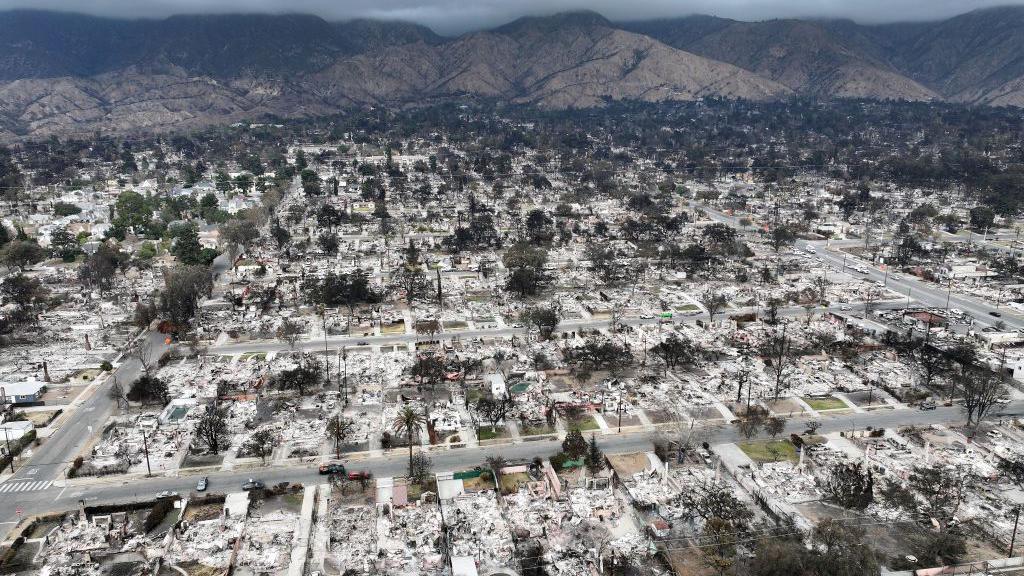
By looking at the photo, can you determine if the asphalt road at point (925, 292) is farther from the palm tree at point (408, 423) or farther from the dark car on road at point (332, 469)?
the dark car on road at point (332, 469)

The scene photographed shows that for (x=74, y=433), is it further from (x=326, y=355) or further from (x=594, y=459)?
(x=594, y=459)

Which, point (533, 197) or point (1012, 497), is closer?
point (1012, 497)

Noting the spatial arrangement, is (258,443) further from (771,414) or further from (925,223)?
(925,223)

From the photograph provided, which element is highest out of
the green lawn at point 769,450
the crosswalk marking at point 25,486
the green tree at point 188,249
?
the green tree at point 188,249

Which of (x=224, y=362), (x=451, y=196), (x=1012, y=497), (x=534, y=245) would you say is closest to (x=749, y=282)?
(x=534, y=245)

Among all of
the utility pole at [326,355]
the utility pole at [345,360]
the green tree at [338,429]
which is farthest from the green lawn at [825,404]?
the utility pole at [326,355]

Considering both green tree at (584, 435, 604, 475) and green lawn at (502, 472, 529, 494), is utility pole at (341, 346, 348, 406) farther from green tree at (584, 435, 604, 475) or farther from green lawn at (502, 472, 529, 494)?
green tree at (584, 435, 604, 475)

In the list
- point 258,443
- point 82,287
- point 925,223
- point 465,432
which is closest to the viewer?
point 258,443
